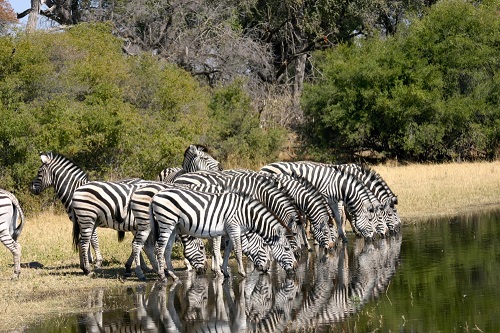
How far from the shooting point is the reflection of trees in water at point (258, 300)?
11.0m

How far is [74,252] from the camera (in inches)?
685

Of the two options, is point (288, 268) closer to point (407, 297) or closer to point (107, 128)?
point (407, 297)

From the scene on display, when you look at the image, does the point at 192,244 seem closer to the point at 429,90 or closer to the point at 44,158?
the point at 44,158

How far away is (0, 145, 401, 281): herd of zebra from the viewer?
46.6 feet

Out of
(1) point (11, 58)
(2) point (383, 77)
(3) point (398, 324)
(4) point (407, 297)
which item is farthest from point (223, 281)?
(2) point (383, 77)

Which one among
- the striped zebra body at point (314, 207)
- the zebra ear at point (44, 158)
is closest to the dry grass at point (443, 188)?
the striped zebra body at point (314, 207)

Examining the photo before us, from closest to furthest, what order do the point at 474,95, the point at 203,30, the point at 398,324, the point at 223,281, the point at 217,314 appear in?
the point at 398,324 → the point at 217,314 → the point at 223,281 → the point at 474,95 → the point at 203,30

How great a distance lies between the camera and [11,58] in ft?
80.4

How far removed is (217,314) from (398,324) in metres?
2.54

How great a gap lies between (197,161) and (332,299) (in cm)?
828

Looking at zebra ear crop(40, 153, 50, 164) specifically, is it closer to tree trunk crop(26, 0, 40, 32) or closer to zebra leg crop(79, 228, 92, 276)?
zebra leg crop(79, 228, 92, 276)

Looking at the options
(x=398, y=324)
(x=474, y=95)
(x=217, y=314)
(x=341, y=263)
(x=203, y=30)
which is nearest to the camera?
(x=398, y=324)

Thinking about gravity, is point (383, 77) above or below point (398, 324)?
above

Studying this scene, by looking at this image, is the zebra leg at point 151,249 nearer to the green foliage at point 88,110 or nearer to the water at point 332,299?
the water at point 332,299
